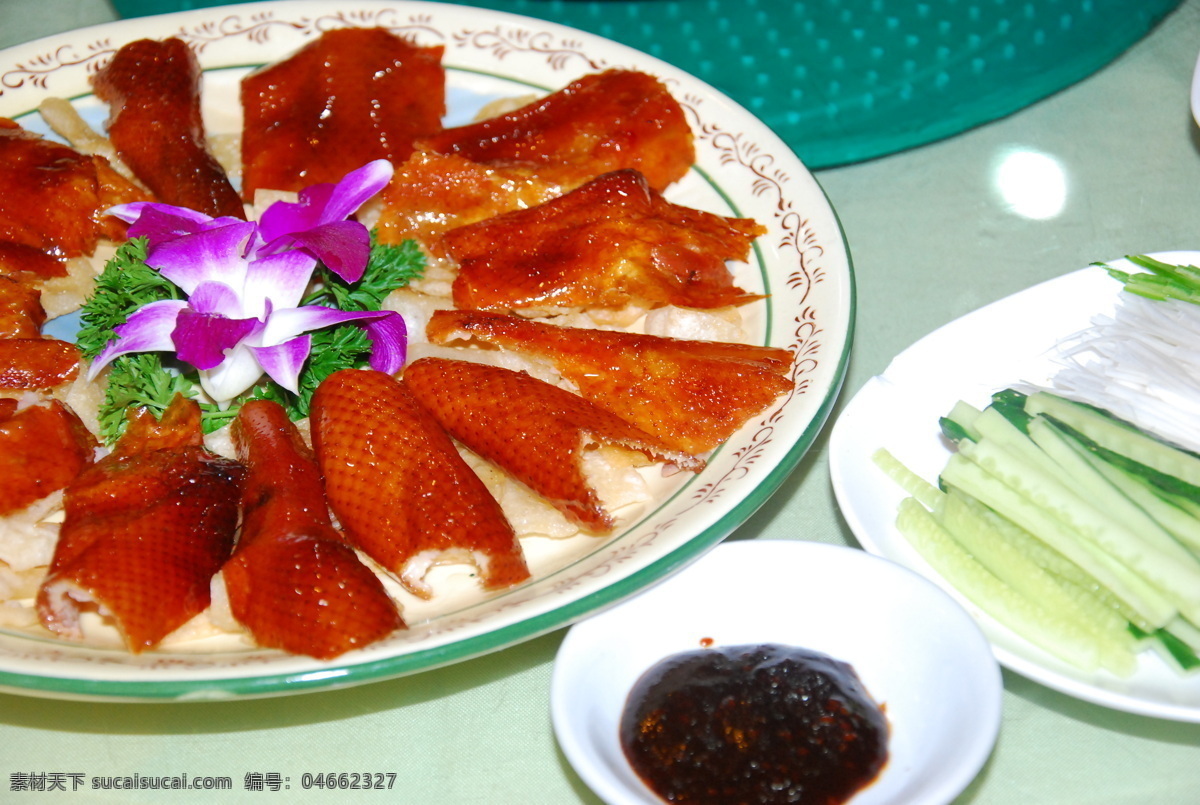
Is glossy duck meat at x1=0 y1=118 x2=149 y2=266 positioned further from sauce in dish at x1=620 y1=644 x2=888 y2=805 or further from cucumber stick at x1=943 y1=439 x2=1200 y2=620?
cucumber stick at x1=943 y1=439 x2=1200 y2=620

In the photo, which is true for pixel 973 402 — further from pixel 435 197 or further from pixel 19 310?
pixel 19 310

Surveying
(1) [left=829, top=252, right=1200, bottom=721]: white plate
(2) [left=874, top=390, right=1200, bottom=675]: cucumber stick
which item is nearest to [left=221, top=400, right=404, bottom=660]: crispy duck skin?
(1) [left=829, top=252, right=1200, bottom=721]: white plate

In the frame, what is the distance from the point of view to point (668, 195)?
2979 mm

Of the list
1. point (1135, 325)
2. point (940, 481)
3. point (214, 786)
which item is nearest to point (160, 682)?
point (214, 786)

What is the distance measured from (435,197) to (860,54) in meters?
1.26

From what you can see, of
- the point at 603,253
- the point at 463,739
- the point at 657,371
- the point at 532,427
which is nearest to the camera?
the point at 463,739

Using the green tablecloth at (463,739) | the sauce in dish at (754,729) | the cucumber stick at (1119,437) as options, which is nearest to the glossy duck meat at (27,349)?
the green tablecloth at (463,739)

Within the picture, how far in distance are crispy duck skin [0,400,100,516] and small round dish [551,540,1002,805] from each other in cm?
116

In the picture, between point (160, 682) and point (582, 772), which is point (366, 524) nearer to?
point (160, 682)

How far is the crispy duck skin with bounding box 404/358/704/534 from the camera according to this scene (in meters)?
2.20

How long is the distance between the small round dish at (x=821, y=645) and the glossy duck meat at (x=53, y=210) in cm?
175

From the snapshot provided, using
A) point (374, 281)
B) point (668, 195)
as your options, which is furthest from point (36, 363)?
point (668, 195)

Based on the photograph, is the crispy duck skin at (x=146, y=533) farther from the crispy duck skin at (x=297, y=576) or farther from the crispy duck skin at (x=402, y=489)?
the crispy duck skin at (x=402, y=489)

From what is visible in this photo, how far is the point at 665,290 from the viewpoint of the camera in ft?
8.55
